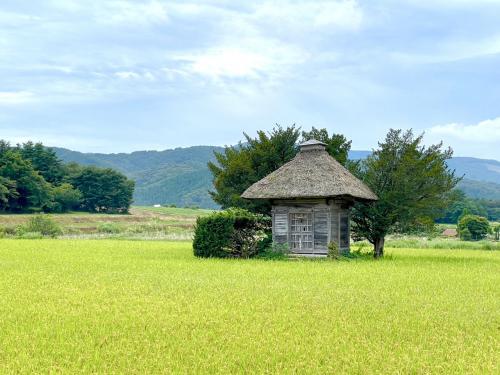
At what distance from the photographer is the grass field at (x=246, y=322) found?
27.3 ft

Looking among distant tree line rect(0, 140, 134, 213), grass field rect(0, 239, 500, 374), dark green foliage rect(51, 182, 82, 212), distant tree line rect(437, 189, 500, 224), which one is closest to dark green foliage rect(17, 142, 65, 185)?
distant tree line rect(0, 140, 134, 213)

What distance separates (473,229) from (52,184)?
6824 cm

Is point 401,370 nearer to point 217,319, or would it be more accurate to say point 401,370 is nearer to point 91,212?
point 217,319

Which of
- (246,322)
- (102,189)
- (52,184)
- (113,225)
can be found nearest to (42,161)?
(52,184)

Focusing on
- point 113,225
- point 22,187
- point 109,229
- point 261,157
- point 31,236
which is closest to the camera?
point 261,157

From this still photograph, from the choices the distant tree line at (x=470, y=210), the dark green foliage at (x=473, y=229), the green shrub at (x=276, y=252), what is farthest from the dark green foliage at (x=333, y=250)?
the distant tree line at (x=470, y=210)

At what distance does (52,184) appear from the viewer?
96.0 meters

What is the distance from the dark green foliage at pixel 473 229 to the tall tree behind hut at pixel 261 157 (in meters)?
39.5

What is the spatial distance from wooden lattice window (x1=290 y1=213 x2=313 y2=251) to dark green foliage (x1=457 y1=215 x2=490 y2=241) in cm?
4641

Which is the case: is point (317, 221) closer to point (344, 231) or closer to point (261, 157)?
point (344, 231)

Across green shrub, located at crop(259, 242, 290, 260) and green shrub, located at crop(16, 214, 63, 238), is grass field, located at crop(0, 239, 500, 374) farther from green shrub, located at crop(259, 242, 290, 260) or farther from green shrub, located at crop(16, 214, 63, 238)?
green shrub, located at crop(16, 214, 63, 238)

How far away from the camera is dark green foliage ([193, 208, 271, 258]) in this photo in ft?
87.5

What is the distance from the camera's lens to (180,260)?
24656 mm

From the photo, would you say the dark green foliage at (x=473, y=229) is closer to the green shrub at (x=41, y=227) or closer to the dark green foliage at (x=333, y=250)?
the dark green foliage at (x=333, y=250)
